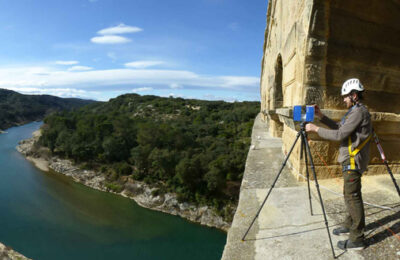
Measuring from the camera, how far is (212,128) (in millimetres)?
44531

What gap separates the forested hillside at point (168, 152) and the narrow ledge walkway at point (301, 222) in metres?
23.1

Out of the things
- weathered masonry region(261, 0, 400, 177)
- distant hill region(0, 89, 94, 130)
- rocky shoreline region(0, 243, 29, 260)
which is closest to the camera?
weathered masonry region(261, 0, 400, 177)

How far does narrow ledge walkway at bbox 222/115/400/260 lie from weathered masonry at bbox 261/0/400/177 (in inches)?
14.7

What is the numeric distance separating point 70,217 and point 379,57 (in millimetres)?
28154

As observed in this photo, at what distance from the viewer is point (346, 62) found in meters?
3.07

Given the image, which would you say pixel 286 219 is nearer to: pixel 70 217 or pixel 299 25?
pixel 299 25

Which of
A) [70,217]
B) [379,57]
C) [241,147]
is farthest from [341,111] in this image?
[241,147]

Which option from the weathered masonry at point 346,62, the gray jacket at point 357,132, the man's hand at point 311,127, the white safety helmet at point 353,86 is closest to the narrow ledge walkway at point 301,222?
the weathered masonry at point 346,62

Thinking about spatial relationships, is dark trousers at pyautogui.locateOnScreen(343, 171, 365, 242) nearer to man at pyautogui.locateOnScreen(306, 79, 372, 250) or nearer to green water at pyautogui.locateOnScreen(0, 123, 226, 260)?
man at pyautogui.locateOnScreen(306, 79, 372, 250)

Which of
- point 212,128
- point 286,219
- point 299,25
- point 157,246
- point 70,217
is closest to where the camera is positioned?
point 286,219

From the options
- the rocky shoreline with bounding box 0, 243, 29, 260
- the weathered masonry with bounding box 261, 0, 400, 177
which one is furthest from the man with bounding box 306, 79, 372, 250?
the rocky shoreline with bounding box 0, 243, 29, 260

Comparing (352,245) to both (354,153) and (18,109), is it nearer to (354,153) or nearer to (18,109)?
(354,153)

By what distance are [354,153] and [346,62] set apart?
1.53m

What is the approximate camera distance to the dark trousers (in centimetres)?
194
